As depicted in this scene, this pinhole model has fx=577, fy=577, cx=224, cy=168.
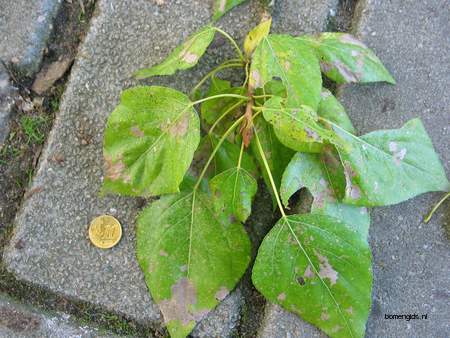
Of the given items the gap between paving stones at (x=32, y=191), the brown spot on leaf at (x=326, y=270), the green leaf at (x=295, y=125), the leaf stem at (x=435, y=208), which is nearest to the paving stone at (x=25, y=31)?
the gap between paving stones at (x=32, y=191)

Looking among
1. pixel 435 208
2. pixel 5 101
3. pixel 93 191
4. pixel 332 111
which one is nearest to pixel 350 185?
pixel 332 111

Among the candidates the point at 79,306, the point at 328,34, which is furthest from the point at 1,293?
the point at 328,34

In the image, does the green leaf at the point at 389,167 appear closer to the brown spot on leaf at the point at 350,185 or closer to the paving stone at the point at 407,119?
the brown spot on leaf at the point at 350,185

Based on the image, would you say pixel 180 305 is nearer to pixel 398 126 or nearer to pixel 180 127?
pixel 180 127

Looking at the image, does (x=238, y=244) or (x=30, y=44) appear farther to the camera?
(x=30, y=44)

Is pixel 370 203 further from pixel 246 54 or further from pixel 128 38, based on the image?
pixel 128 38
